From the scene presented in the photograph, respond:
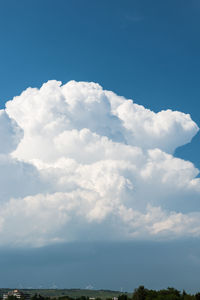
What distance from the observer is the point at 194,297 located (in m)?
199
